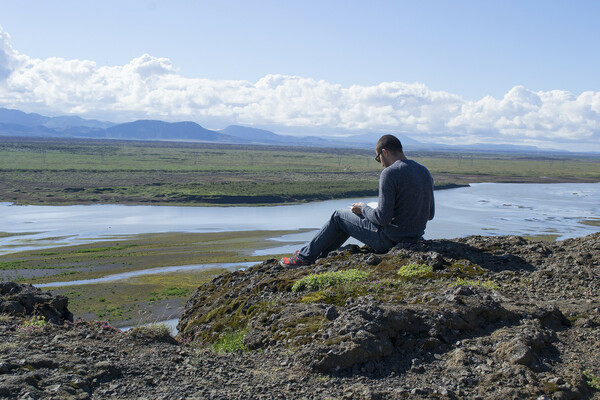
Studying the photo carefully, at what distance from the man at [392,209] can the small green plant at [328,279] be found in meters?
0.93

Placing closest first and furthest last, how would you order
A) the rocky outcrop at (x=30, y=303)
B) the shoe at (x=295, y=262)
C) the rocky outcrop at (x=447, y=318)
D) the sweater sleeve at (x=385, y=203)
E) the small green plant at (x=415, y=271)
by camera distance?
the rocky outcrop at (x=447, y=318) < the rocky outcrop at (x=30, y=303) < the small green plant at (x=415, y=271) < the sweater sleeve at (x=385, y=203) < the shoe at (x=295, y=262)

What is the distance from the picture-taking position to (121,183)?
8194 centimetres

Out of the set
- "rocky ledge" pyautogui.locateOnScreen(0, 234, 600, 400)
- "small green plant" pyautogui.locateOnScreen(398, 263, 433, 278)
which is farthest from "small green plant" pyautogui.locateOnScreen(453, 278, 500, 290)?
"small green plant" pyautogui.locateOnScreen(398, 263, 433, 278)

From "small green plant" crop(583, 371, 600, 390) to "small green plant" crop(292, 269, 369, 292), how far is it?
341 centimetres

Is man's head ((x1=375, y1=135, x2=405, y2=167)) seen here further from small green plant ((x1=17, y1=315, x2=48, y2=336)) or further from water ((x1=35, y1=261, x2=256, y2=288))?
water ((x1=35, y1=261, x2=256, y2=288))

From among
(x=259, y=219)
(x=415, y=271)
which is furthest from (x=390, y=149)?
(x=259, y=219)

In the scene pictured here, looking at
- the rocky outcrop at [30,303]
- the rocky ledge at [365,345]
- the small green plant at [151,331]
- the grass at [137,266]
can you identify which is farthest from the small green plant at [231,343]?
the grass at [137,266]

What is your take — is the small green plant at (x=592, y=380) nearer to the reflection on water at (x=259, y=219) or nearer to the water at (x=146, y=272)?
the water at (x=146, y=272)

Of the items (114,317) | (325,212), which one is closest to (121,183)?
(325,212)

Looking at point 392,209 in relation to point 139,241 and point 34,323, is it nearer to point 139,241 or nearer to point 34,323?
point 34,323

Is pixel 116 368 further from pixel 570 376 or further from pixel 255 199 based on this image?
pixel 255 199

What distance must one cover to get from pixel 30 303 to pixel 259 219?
47.1 m

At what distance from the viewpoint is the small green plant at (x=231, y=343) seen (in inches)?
243

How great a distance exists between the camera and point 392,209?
26.9ft
